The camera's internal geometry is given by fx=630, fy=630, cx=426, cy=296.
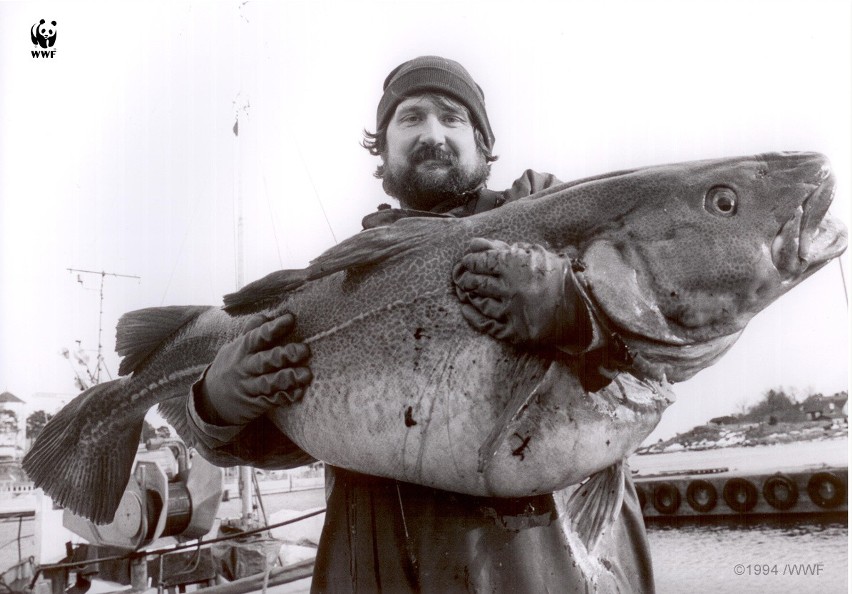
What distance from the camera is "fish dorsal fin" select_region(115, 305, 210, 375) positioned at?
2.14 metres

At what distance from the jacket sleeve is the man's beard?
0.90m

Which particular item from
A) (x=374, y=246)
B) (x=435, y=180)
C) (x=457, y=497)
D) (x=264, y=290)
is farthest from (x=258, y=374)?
(x=435, y=180)

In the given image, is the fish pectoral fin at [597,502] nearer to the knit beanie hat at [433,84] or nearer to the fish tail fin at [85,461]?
the knit beanie hat at [433,84]

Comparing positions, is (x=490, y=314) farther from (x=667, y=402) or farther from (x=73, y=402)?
(x=73, y=402)

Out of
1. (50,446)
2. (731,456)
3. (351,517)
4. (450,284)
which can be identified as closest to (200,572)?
(50,446)

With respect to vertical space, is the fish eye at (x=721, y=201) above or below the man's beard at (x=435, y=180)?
below

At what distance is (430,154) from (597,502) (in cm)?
122

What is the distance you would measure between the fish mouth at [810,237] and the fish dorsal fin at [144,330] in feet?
5.60

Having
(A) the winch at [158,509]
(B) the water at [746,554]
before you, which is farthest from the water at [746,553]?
(A) the winch at [158,509]

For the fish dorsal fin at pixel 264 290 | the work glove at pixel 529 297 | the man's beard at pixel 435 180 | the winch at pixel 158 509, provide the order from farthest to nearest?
the winch at pixel 158 509 < the man's beard at pixel 435 180 < the fish dorsal fin at pixel 264 290 < the work glove at pixel 529 297

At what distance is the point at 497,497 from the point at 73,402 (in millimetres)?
1638

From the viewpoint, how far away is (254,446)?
73.1 inches

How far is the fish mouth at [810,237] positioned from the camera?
1.33 meters

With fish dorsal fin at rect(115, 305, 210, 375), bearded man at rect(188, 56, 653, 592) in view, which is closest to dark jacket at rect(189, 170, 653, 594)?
bearded man at rect(188, 56, 653, 592)
